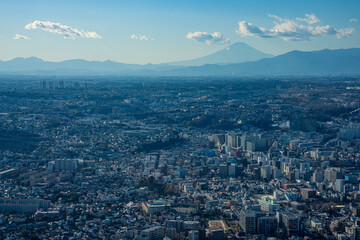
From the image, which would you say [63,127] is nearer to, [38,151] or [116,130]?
[116,130]

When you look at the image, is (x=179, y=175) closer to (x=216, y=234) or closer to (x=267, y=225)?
(x=267, y=225)

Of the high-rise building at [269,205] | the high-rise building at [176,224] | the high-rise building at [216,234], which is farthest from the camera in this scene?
the high-rise building at [269,205]

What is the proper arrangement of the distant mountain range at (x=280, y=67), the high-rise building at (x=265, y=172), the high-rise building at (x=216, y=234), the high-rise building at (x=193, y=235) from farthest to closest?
the distant mountain range at (x=280, y=67), the high-rise building at (x=265, y=172), the high-rise building at (x=216, y=234), the high-rise building at (x=193, y=235)

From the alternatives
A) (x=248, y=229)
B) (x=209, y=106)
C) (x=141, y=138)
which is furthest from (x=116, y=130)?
(x=248, y=229)

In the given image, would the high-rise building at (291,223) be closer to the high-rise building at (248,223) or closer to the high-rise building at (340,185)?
the high-rise building at (248,223)

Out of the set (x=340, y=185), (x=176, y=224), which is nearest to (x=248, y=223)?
(x=176, y=224)

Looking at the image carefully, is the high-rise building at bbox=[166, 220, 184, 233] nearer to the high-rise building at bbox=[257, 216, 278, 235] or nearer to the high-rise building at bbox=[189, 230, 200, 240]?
the high-rise building at bbox=[189, 230, 200, 240]

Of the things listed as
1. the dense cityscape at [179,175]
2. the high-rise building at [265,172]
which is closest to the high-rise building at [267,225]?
the dense cityscape at [179,175]

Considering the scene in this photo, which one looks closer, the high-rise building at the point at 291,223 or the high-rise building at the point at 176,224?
the high-rise building at the point at 176,224

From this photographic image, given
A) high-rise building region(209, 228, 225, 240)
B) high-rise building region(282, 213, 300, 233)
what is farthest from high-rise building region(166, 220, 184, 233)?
high-rise building region(282, 213, 300, 233)
